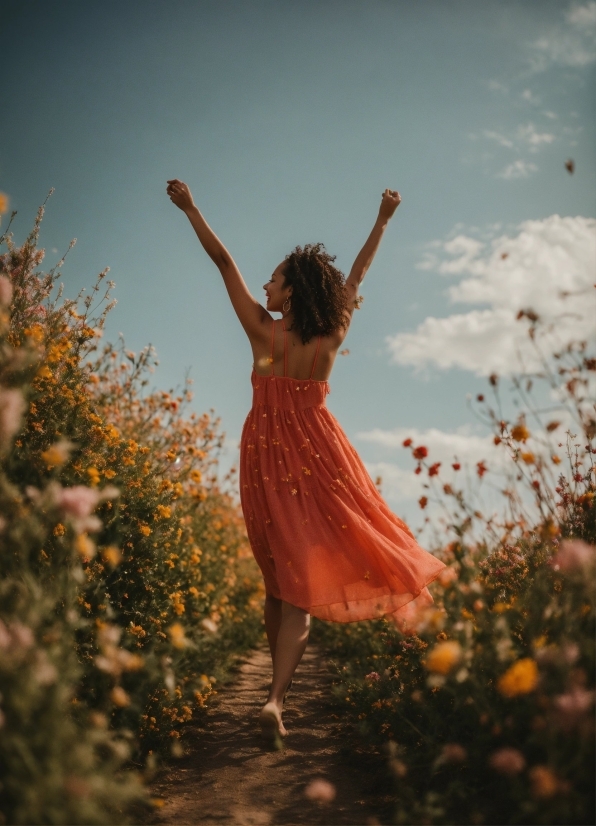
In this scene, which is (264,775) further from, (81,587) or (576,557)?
(576,557)

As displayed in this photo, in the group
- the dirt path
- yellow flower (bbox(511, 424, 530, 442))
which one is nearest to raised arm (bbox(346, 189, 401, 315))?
yellow flower (bbox(511, 424, 530, 442))

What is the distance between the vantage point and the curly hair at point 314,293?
3213mm

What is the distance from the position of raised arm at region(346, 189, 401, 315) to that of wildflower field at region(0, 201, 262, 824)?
1387 mm

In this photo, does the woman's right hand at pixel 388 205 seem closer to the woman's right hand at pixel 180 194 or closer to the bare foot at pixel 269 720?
the woman's right hand at pixel 180 194

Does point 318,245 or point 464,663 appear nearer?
point 464,663

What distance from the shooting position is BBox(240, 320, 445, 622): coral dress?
9.31 feet

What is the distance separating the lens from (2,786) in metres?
1.48

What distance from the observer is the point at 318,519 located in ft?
9.70

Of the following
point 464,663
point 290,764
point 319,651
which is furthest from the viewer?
point 319,651

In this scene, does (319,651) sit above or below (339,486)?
below

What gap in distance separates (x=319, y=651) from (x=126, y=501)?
3.09 metres

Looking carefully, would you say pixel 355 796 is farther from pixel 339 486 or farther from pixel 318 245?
pixel 318 245

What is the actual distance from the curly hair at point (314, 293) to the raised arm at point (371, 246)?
0.11 meters

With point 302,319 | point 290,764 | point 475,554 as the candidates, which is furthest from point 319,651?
point 302,319
